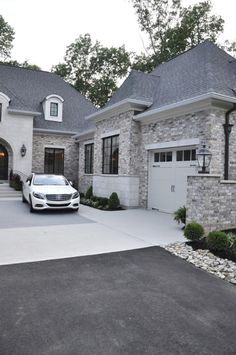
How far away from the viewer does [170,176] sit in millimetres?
10922

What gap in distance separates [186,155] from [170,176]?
3.75 ft

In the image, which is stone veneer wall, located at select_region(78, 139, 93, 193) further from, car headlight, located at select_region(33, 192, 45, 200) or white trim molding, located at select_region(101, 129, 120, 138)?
car headlight, located at select_region(33, 192, 45, 200)

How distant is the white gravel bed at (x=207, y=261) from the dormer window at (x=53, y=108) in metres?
16.3

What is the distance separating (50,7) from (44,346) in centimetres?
1615

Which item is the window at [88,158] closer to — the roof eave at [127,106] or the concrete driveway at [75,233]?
the roof eave at [127,106]

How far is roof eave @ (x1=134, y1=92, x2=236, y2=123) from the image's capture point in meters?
8.68

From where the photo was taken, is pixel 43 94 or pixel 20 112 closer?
pixel 20 112

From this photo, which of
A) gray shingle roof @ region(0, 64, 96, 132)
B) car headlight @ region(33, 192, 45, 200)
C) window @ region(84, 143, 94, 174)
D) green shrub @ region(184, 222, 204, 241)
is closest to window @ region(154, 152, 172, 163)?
green shrub @ region(184, 222, 204, 241)

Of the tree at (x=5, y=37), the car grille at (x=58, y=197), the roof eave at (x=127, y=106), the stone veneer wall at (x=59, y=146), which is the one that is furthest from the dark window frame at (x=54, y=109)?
the tree at (x=5, y=37)

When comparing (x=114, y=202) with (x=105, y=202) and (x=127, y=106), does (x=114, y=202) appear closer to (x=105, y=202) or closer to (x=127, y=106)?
(x=105, y=202)

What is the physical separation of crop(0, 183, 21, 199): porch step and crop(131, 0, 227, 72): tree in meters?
16.2

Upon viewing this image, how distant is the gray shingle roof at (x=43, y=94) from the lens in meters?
20.4

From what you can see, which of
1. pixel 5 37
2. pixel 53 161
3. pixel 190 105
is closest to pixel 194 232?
pixel 190 105

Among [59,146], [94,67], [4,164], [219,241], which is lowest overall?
[219,241]
